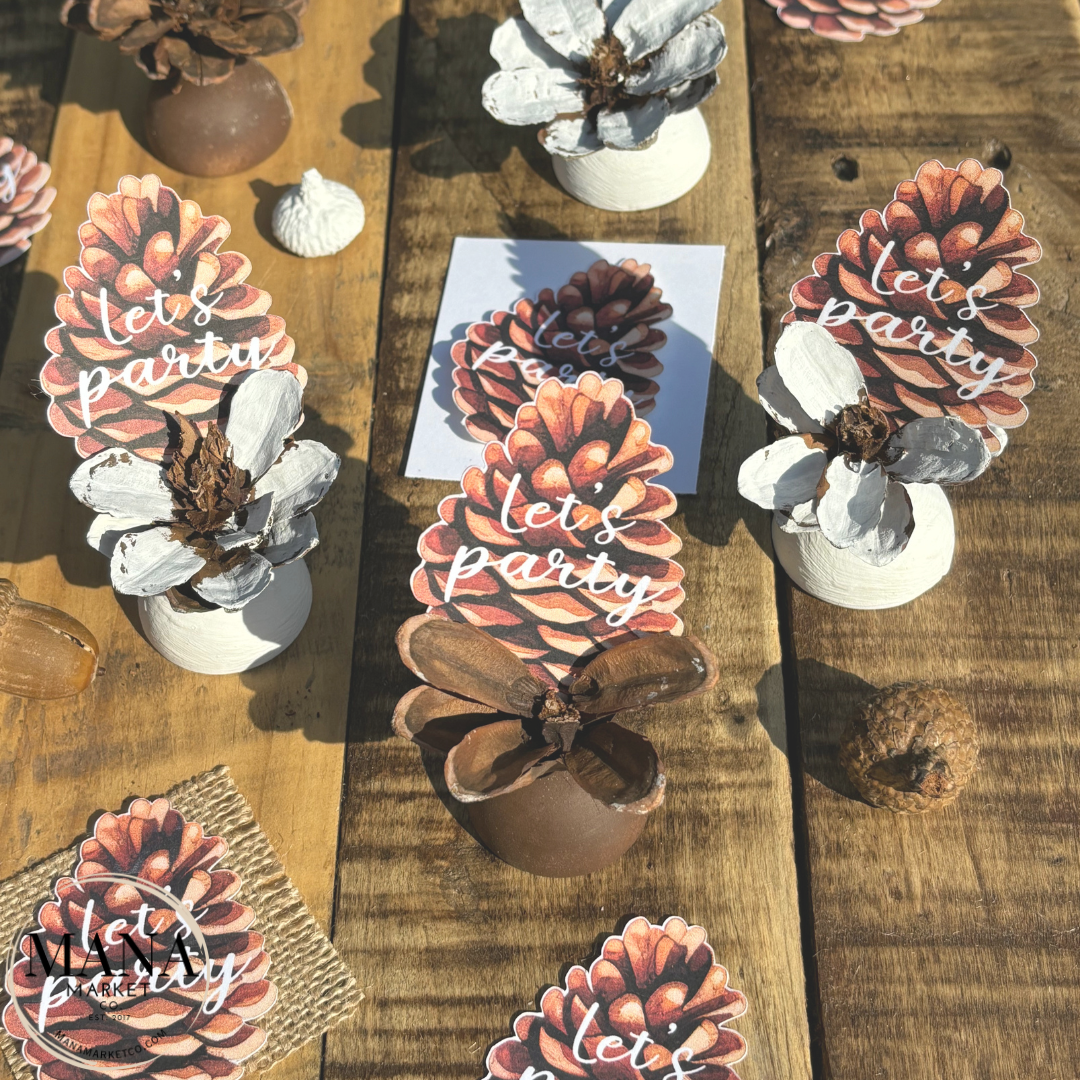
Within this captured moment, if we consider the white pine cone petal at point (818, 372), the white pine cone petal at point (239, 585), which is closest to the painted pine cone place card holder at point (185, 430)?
the white pine cone petal at point (239, 585)

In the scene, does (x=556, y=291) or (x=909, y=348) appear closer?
(x=909, y=348)

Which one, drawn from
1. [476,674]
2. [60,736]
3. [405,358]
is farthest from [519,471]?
[60,736]

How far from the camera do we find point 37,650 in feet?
2.75

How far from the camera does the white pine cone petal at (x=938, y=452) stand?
72cm

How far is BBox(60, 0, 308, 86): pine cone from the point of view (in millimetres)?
953

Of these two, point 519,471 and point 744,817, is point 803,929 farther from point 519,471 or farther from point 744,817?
point 519,471

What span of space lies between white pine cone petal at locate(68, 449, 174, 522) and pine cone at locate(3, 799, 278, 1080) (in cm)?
22

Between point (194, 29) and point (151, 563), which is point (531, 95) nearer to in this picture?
point (194, 29)

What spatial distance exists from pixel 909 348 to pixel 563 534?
0.31 m

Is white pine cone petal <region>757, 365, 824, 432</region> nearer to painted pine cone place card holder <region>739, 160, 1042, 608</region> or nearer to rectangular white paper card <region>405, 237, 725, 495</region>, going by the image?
painted pine cone place card holder <region>739, 160, 1042, 608</region>

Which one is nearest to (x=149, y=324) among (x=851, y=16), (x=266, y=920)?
(x=266, y=920)

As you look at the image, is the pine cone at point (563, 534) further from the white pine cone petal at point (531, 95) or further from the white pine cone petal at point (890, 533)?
the white pine cone petal at point (531, 95)

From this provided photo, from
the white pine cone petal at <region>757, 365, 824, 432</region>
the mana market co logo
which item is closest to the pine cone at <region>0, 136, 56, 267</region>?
the mana market co logo

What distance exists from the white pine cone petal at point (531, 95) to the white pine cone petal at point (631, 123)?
0.10 ft
